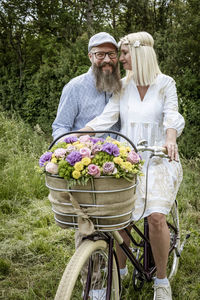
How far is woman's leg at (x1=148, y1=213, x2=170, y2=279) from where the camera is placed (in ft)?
7.79

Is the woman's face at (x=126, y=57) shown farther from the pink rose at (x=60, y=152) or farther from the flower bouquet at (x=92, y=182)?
the pink rose at (x=60, y=152)

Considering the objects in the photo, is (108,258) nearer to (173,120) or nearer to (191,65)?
(173,120)

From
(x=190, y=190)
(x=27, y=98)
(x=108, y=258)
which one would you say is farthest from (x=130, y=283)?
(x=27, y=98)

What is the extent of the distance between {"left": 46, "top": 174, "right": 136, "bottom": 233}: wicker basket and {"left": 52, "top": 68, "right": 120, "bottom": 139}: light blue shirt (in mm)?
976

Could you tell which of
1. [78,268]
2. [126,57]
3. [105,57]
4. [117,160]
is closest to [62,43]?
[105,57]

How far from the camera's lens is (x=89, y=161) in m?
1.68

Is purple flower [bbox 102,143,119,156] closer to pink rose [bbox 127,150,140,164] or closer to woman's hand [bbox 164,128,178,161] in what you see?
pink rose [bbox 127,150,140,164]

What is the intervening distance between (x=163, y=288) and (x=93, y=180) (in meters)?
1.32

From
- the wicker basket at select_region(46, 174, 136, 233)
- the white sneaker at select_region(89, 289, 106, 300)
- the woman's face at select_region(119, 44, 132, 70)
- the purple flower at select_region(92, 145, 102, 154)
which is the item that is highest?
the woman's face at select_region(119, 44, 132, 70)

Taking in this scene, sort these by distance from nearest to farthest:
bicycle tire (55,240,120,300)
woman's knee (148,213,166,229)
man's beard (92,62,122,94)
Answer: bicycle tire (55,240,120,300) → woman's knee (148,213,166,229) → man's beard (92,62,122,94)

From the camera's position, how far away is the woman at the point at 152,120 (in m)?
2.43

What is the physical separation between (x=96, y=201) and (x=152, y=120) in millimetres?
1037

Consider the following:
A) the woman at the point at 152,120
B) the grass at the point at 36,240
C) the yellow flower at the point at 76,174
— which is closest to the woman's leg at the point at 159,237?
the woman at the point at 152,120

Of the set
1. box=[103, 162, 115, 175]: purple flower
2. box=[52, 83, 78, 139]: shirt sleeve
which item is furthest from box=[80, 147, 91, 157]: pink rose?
box=[52, 83, 78, 139]: shirt sleeve
